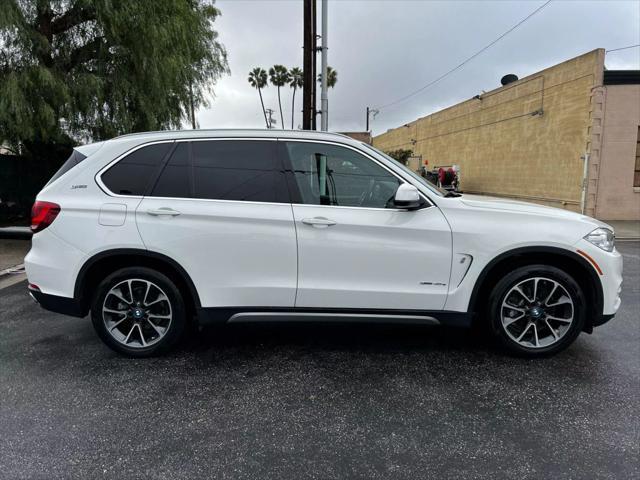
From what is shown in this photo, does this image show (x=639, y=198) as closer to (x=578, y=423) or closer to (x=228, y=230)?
(x=578, y=423)

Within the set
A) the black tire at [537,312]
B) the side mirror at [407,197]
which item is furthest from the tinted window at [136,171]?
the black tire at [537,312]

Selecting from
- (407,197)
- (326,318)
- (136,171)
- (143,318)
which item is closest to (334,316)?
(326,318)

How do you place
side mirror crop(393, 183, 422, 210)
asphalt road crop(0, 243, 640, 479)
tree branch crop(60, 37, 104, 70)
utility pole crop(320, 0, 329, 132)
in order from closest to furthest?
asphalt road crop(0, 243, 640, 479) < side mirror crop(393, 183, 422, 210) < tree branch crop(60, 37, 104, 70) < utility pole crop(320, 0, 329, 132)

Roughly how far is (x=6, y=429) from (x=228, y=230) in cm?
190

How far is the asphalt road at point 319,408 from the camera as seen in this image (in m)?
2.36

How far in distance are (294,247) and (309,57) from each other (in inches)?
371

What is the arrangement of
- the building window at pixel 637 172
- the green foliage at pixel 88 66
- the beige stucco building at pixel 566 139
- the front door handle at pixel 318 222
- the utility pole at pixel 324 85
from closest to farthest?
the front door handle at pixel 318 222
the green foliage at pixel 88 66
the utility pole at pixel 324 85
the beige stucco building at pixel 566 139
the building window at pixel 637 172

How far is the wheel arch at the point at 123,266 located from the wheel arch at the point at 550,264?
2.31 m

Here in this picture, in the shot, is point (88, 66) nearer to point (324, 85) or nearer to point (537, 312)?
point (324, 85)

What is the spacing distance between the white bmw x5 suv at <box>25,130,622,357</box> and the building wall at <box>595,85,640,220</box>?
13.3m

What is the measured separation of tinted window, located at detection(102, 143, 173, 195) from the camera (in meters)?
3.48

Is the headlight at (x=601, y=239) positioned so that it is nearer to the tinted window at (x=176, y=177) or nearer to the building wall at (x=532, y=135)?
the tinted window at (x=176, y=177)

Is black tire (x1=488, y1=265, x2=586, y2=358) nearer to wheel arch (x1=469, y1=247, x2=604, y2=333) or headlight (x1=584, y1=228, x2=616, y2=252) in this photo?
wheel arch (x1=469, y1=247, x2=604, y2=333)

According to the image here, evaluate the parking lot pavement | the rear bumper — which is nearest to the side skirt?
the rear bumper
